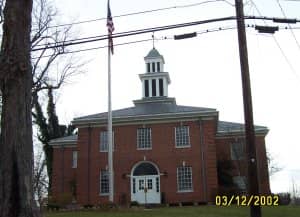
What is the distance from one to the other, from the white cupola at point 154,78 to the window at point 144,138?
→ 8.62 m

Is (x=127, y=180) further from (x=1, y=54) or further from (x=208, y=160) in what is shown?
(x=1, y=54)

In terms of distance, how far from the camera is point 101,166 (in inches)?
1531

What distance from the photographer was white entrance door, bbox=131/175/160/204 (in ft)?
122

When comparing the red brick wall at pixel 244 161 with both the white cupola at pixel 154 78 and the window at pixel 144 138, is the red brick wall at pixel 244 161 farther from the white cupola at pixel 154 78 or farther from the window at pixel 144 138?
the white cupola at pixel 154 78

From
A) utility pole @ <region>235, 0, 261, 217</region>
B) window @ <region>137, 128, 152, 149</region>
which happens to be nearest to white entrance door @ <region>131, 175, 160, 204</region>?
window @ <region>137, 128, 152, 149</region>

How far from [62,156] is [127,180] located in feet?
32.8

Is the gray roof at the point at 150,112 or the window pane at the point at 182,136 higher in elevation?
the gray roof at the point at 150,112

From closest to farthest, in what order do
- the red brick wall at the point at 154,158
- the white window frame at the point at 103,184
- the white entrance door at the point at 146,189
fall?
the red brick wall at the point at 154,158 < the white entrance door at the point at 146,189 < the white window frame at the point at 103,184

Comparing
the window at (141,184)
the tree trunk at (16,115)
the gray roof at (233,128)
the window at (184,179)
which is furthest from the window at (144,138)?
the tree trunk at (16,115)

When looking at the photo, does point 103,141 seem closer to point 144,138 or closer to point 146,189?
point 144,138

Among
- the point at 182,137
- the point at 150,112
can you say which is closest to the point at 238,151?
the point at 182,137

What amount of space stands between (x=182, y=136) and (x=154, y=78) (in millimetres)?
11002

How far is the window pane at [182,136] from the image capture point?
3778 centimetres

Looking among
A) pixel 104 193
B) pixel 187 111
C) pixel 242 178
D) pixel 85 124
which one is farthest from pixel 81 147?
pixel 242 178
